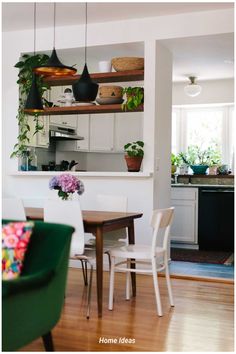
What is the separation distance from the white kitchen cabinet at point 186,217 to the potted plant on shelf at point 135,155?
1.66 meters

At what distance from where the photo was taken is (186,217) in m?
6.77

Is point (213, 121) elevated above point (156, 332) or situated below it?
above

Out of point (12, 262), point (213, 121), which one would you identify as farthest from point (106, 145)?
point (12, 262)

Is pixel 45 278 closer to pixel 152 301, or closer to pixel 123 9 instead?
pixel 152 301

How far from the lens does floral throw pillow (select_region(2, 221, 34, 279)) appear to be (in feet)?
8.37

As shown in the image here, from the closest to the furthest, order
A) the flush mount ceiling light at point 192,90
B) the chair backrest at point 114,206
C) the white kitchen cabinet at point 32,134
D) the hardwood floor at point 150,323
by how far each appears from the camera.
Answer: the hardwood floor at point 150,323
the chair backrest at point 114,206
the white kitchen cabinet at point 32,134
the flush mount ceiling light at point 192,90

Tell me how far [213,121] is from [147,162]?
10.2ft

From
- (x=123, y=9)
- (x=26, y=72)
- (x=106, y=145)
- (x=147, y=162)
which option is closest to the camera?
(x=123, y=9)

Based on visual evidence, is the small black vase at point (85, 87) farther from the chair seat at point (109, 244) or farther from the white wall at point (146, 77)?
the chair seat at point (109, 244)

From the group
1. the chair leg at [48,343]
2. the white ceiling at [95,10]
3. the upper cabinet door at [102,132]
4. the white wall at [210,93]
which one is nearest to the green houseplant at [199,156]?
the white wall at [210,93]

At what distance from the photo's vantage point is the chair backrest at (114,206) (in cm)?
461

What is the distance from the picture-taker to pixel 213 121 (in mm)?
8016

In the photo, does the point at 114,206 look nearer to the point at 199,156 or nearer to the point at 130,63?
the point at 130,63

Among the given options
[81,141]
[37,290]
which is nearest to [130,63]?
[81,141]
